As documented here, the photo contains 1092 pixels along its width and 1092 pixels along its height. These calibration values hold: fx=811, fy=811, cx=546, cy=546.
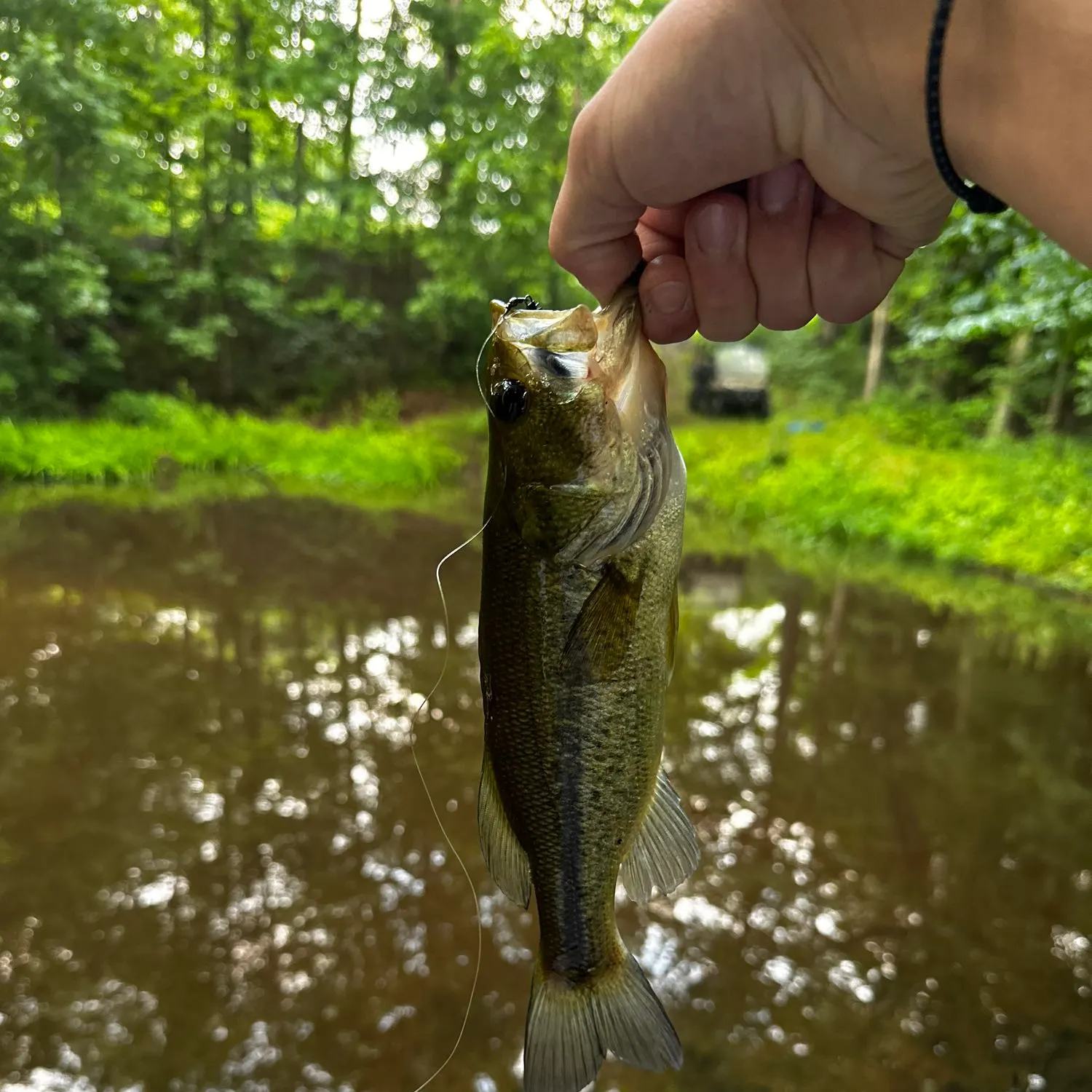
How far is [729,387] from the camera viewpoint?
15.9 meters

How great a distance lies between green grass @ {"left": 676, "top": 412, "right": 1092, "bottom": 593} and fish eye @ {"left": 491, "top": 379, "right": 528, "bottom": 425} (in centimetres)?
826

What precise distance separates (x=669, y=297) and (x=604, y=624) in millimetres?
713

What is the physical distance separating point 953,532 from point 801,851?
662 centimetres

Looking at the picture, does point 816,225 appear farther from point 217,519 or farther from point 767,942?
point 217,519

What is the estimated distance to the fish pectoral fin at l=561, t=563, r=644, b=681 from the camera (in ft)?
4.78

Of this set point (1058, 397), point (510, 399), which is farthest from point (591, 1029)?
point (1058, 397)

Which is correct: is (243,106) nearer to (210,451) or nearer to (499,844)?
(210,451)

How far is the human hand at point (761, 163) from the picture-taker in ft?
3.90

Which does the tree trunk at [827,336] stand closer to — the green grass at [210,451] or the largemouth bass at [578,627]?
the green grass at [210,451]

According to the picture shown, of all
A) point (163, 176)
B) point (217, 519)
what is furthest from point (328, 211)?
point (217, 519)

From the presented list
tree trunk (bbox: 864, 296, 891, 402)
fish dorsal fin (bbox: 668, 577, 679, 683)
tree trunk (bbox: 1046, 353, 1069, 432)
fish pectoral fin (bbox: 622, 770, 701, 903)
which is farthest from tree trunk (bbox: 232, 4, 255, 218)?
fish pectoral fin (bbox: 622, 770, 701, 903)

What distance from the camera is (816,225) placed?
1692 mm

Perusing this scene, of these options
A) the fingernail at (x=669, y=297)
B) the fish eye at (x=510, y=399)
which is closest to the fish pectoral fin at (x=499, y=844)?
the fish eye at (x=510, y=399)

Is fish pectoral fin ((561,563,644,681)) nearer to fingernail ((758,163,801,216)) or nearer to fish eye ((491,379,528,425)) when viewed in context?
fish eye ((491,379,528,425))
